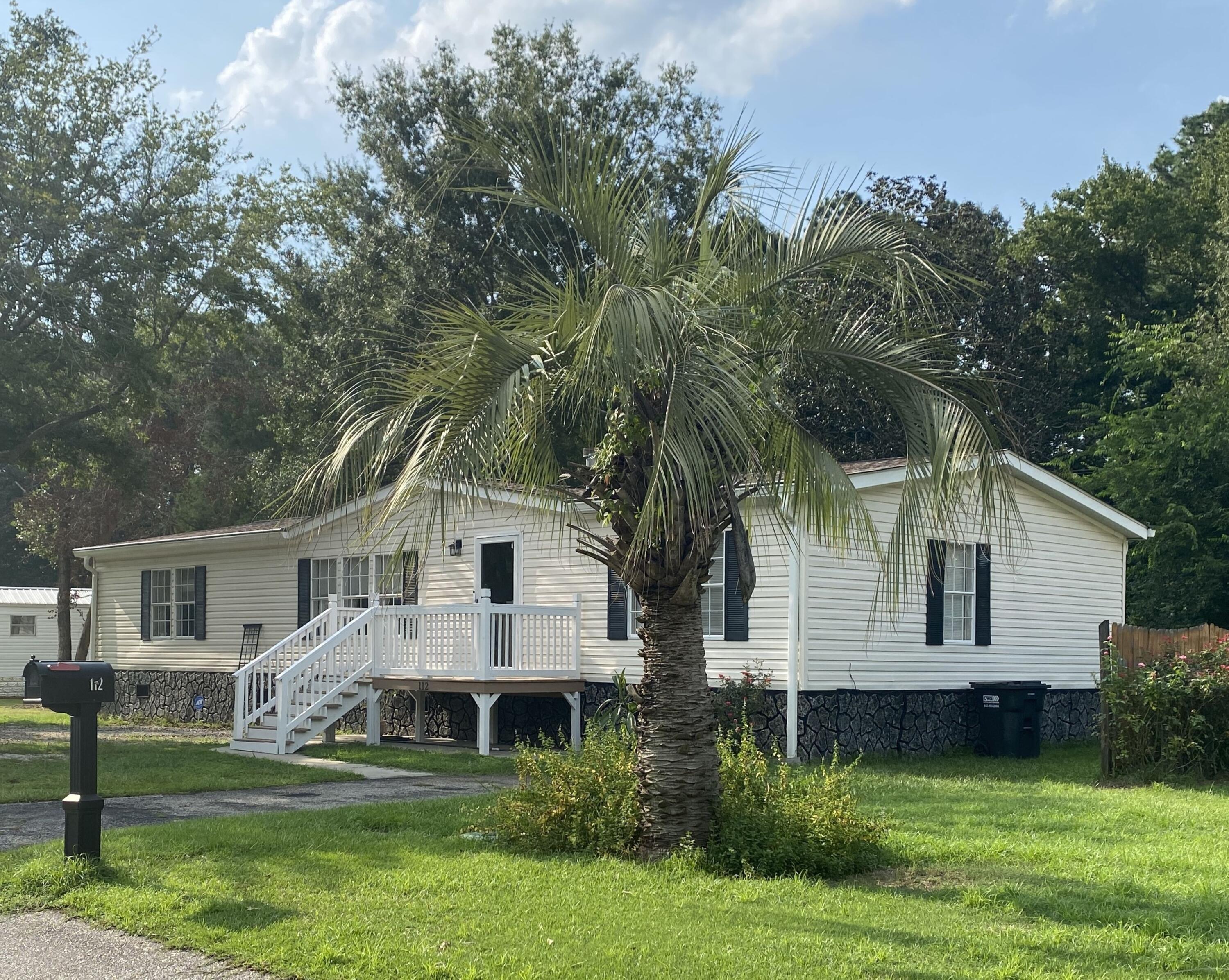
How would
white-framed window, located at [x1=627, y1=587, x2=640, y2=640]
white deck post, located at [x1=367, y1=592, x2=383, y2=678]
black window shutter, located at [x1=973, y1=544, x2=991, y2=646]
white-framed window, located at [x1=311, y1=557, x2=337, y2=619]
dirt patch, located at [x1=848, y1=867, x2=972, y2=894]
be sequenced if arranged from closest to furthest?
dirt patch, located at [x1=848, y1=867, x2=972, y2=894], white-framed window, located at [x1=627, y1=587, x2=640, y2=640], black window shutter, located at [x1=973, y1=544, x2=991, y2=646], white deck post, located at [x1=367, y1=592, x2=383, y2=678], white-framed window, located at [x1=311, y1=557, x2=337, y2=619]

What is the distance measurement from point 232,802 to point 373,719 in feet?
20.6

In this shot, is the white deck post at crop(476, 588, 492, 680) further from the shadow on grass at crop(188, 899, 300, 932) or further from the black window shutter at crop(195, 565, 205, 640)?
the shadow on grass at crop(188, 899, 300, 932)

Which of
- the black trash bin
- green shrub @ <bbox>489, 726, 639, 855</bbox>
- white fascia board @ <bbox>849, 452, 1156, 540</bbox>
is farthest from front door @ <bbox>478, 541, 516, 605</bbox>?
green shrub @ <bbox>489, 726, 639, 855</bbox>

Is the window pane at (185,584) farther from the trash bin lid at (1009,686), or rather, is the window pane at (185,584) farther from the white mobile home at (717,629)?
the trash bin lid at (1009,686)

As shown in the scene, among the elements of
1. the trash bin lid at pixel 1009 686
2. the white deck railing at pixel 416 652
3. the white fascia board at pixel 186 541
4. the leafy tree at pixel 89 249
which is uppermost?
the leafy tree at pixel 89 249

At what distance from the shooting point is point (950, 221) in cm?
3058

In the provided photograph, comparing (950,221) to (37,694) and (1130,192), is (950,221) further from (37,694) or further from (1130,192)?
(37,694)

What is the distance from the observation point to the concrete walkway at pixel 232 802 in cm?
959

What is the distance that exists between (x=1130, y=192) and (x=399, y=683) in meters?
22.4

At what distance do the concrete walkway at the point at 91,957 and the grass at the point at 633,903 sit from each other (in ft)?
0.43

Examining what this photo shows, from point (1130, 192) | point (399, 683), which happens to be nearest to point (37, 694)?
point (399, 683)

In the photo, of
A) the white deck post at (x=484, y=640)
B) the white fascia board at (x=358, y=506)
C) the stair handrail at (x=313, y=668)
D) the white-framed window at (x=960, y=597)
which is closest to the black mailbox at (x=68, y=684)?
the white fascia board at (x=358, y=506)

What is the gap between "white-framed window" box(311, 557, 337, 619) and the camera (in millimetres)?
19797

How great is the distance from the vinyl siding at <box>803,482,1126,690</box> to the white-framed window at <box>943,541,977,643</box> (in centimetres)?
18
